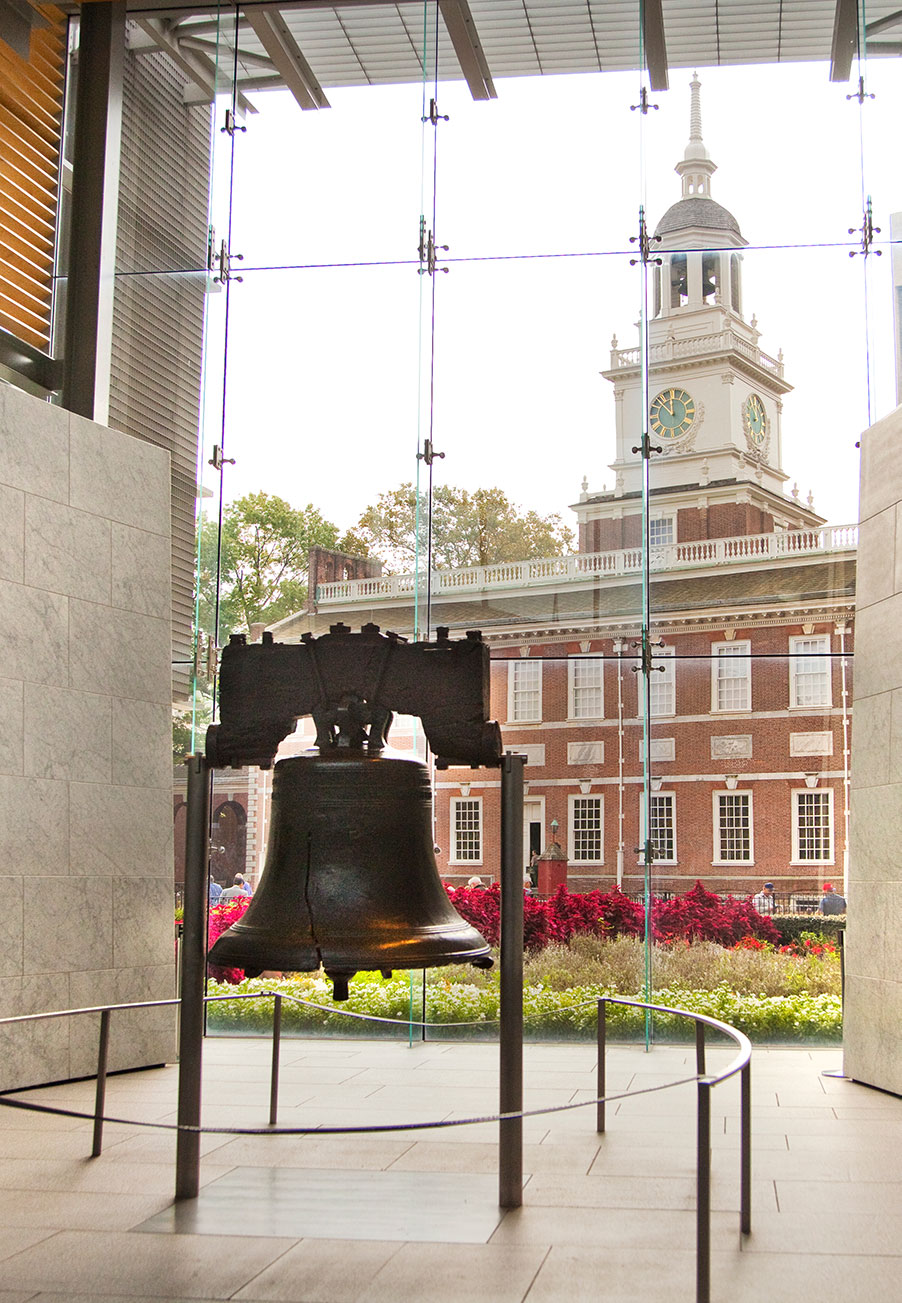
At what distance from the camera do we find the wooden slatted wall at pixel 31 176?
7332 mm

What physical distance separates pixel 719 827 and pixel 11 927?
4.58m

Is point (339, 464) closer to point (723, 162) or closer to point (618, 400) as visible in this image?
point (618, 400)

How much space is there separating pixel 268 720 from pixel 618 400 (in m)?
5.85

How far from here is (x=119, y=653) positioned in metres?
7.43

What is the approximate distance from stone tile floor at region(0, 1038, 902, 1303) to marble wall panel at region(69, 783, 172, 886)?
113 centimetres

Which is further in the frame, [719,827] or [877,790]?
[719,827]

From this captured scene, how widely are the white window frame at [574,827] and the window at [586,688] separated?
0.56m

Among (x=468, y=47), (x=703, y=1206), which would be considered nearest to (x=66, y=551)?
(x=468, y=47)

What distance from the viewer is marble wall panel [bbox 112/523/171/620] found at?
747 cm

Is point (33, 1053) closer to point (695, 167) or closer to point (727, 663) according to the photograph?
point (727, 663)

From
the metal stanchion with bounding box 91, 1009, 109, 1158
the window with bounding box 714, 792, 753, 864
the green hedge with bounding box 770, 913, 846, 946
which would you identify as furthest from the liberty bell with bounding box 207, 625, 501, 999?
the green hedge with bounding box 770, 913, 846, 946

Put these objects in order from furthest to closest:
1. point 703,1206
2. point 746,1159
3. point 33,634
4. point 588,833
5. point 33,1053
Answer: point 588,833 < point 33,634 < point 33,1053 < point 746,1159 < point 703,1206

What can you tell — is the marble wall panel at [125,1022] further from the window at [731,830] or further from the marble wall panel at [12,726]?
the window at [731,830]

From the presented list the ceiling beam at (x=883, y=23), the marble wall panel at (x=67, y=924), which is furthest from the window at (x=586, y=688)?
the ceiling beam at (x=883, y=23)
